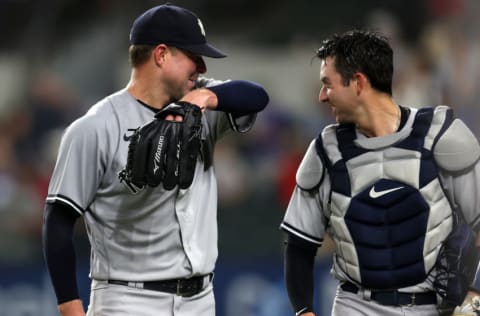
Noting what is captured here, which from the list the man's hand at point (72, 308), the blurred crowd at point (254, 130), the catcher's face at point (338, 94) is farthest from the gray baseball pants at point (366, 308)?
the blurred crowd at point (254, 130)

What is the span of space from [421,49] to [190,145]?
4.47 metres

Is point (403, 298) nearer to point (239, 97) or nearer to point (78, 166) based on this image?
point (239, 97)

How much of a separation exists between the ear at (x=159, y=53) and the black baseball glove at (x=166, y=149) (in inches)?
10.0

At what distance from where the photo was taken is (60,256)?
315cm

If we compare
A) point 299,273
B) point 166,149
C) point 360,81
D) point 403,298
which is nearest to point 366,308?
point 403,298

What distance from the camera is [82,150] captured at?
3.20 metres

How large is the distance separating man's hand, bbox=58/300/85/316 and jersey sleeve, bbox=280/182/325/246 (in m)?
0.71

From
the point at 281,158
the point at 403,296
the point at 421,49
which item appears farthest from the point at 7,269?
the point at 403,296

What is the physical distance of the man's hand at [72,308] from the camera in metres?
3.13

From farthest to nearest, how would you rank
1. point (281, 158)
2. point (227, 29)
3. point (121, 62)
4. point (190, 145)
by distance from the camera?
point (227, 29), point (121, 62), point (281, 158), point (190, 145)

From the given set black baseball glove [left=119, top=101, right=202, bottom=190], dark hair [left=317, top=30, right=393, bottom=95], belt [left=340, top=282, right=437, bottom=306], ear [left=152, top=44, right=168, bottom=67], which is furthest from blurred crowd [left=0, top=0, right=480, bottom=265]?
black baseball glove [left=119, top=101, right=202, bottom=190]

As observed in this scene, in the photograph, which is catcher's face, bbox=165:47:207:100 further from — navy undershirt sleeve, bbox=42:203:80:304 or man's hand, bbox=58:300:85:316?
man's hand, bbox=58:300:85:316

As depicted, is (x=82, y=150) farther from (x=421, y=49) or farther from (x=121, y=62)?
(x=121, y=62)

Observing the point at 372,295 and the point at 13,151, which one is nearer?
the point at 372,295
